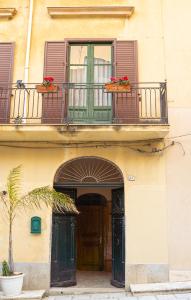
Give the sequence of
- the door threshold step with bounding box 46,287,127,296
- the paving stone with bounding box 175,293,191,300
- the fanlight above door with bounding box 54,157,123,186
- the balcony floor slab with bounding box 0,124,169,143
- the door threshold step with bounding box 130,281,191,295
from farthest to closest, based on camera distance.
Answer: the fanlight above door with bounding box 54,157,123,186, the door threshold step with bounding box 46,287,127,296, the balcony floor slab with bounding box 0,124,169,143, the door threshold step with bounding box 130,281,191,295, the paving stone with bounding box 175,293,191,300

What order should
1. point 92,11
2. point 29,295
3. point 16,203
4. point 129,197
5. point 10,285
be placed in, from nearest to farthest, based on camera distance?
1. point 10,285
2. point 29,295
3. point 16,203
4. point 129,197
5. point 92,11

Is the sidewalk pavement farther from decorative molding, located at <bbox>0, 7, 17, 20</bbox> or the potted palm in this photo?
decorative molding, located at <bbox>0, 7, 17, 20</bbox>

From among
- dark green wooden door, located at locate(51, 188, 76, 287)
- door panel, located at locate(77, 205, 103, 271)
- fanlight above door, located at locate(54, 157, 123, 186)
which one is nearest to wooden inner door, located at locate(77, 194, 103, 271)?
door panel, located at locate(77, 205, 103, 271)

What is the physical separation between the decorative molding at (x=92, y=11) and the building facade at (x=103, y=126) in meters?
0.03

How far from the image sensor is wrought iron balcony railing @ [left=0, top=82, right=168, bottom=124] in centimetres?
967

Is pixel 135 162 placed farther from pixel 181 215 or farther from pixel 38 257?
pixel 38 257

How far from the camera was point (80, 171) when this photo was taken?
997 cm

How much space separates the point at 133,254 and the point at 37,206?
8.80 ft

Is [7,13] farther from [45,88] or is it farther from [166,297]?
[166,297]

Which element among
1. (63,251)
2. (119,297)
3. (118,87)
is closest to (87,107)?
(118,87)

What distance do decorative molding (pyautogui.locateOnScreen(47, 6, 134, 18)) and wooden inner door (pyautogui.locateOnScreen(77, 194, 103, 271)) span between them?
6.08m

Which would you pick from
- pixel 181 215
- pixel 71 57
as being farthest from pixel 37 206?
pixel 71 57

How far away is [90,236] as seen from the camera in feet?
42.9

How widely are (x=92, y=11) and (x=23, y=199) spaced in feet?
18.4
